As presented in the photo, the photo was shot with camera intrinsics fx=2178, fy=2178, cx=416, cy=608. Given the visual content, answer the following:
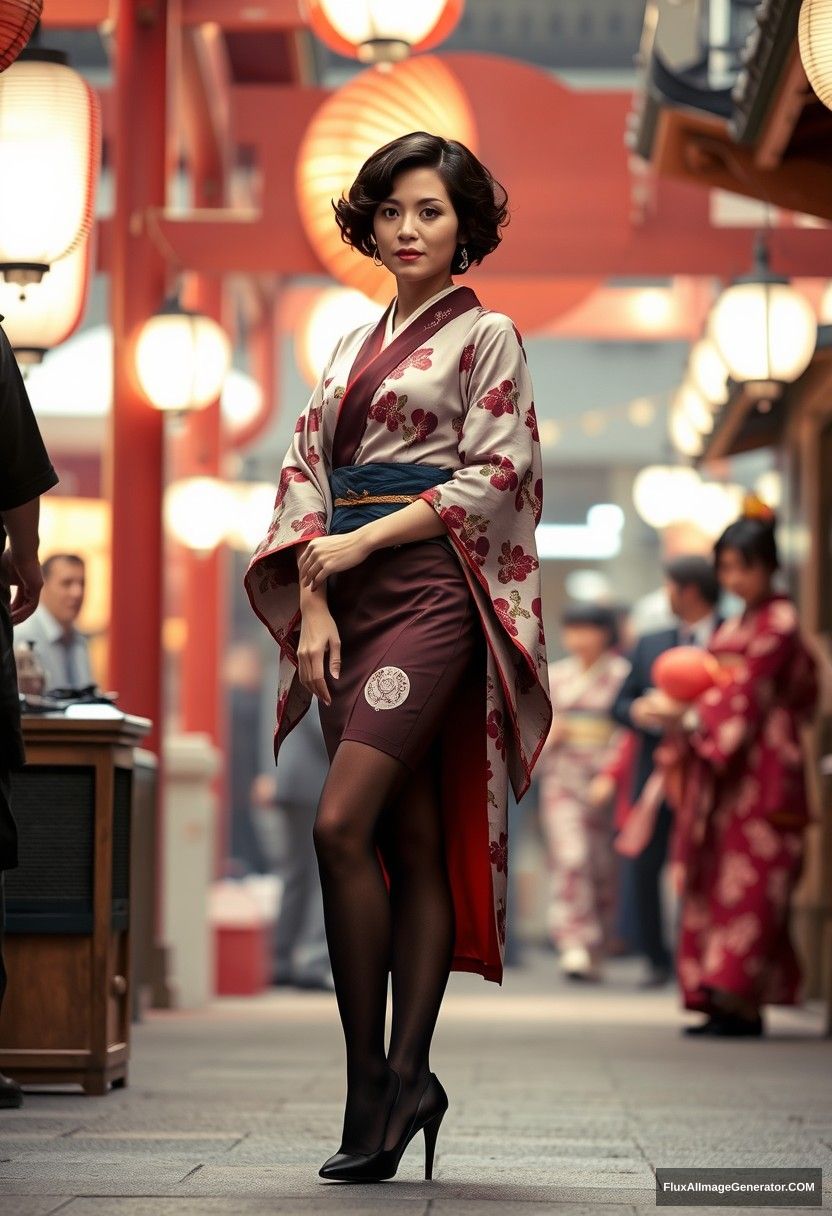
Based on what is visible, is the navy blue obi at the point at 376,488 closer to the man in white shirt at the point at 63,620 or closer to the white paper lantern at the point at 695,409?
the man in white shirt at the point at 63,620

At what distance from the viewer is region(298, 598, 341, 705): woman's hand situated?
3203 millimetres

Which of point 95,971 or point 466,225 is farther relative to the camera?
point 95,971

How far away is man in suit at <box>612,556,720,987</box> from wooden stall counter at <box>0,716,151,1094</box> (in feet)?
14.0

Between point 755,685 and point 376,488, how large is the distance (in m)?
3.75

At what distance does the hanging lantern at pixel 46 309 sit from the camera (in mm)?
6172

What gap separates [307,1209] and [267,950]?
24.6 ft

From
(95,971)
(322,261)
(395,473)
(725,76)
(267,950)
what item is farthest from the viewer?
(267,950)

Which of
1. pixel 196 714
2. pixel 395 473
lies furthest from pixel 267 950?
pixel 395 473

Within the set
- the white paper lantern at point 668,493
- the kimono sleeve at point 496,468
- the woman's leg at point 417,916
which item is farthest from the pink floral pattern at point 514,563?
the white paper lantern at point 668,493

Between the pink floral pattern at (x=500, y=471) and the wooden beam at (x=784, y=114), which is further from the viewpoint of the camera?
the wooden beam at (x=784, y=114)

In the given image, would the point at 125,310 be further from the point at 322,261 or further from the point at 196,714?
the point at 196,714

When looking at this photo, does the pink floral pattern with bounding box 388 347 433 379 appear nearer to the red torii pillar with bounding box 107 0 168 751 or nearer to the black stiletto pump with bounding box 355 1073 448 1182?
the black stiletto pump with bounding box 355 1073 448 1182

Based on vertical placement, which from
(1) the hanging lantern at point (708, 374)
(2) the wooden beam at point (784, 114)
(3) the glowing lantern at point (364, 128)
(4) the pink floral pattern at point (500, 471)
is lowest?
(4) the pink floral pattern at point (500, 471)

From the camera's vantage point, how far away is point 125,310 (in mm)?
7953
